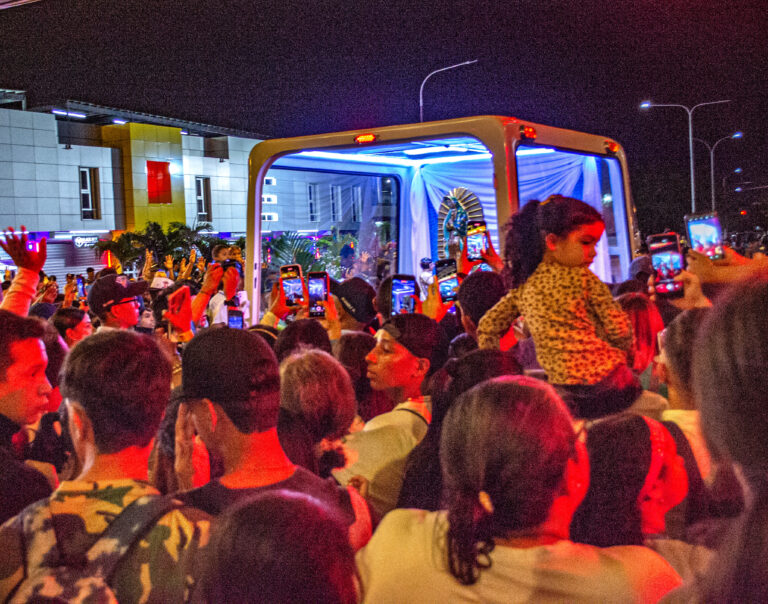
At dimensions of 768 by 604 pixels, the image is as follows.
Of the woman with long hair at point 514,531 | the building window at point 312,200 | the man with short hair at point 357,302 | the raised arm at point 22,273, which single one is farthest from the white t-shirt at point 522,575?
the building window at point 312,200

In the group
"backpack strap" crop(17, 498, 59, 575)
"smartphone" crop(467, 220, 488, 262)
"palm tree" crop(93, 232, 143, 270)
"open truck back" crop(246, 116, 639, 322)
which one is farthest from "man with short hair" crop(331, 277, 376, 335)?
"palm tree" crop(93, 232, 143, 270)

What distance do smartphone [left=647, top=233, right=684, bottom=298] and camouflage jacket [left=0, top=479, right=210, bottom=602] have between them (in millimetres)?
3292

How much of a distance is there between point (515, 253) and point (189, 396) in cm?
243

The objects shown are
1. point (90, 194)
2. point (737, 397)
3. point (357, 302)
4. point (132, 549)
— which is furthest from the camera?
point (90, 194)

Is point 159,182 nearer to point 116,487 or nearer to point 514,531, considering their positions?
point 116,487

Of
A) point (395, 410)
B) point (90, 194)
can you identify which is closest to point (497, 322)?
point (395, 410)

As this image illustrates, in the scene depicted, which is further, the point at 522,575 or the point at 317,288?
the point at 317,288

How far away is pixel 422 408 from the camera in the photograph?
11.0 feet

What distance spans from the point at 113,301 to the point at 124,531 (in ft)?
10.3

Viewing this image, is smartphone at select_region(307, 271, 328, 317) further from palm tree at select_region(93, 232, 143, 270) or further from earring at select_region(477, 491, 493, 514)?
palm tree at select_region(93, 232, 143, 270)

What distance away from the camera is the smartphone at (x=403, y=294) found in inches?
A: 224

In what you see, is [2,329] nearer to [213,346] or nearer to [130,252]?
[213,346]

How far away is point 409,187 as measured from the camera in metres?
11.2

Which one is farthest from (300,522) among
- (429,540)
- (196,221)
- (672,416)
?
(196,221)
